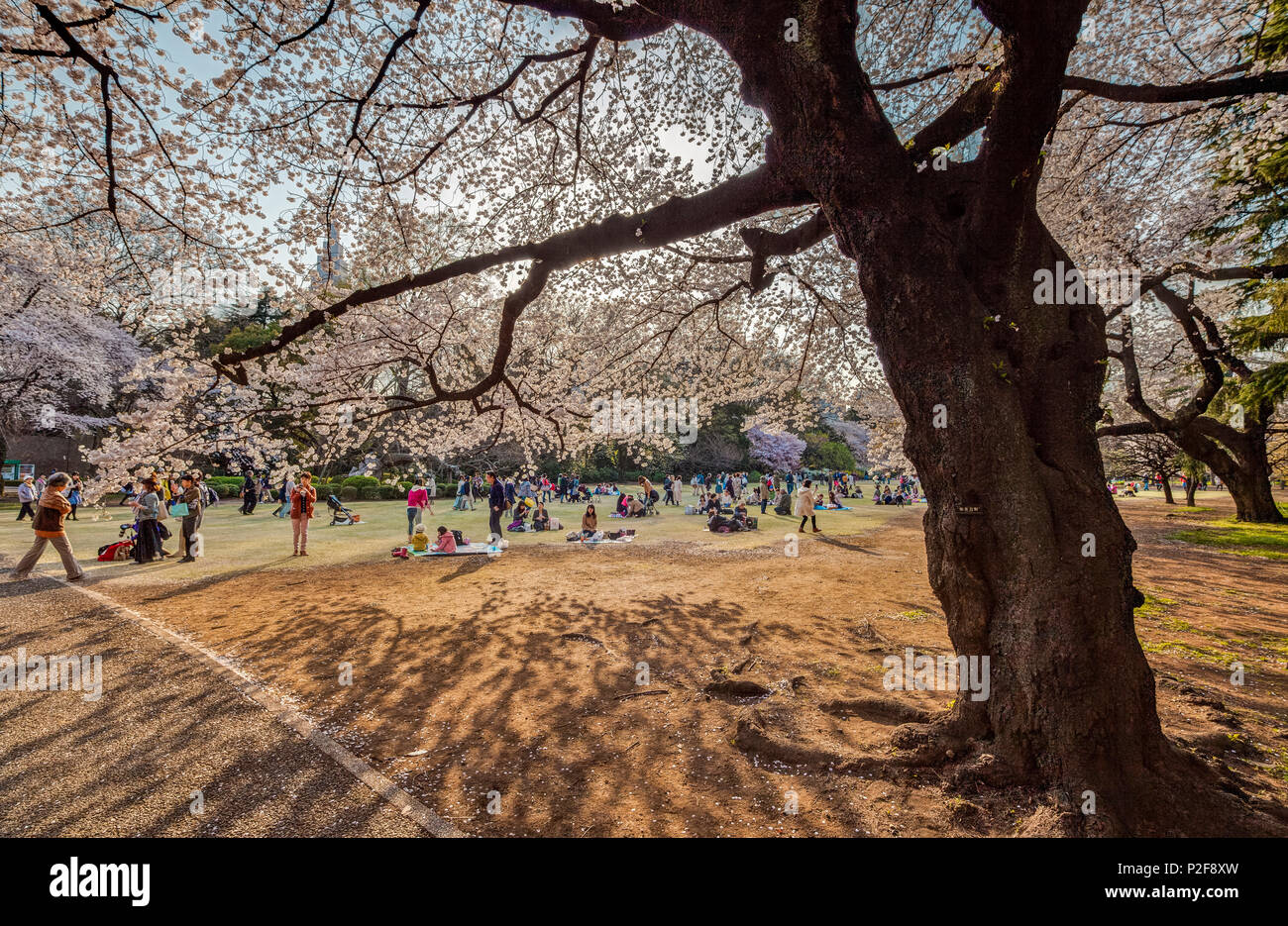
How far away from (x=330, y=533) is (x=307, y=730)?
1451 cm

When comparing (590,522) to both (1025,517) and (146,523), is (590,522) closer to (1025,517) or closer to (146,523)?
(146,523)

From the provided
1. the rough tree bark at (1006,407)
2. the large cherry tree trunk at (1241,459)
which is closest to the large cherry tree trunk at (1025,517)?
the rough tree bark at (1006,407)

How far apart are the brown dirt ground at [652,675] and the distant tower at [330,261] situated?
505 centimetres

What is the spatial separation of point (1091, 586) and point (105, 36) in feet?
33.9

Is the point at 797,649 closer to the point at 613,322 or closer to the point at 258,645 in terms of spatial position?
the point at 258,645

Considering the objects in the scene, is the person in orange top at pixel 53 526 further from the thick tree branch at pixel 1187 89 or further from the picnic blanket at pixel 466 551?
the thick tree branch at pixel 1187 89

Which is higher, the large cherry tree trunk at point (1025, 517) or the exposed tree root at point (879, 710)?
the large cherry tree trunk at point (1025, 517)

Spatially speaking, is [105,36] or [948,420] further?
[105,36]

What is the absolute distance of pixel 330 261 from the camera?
7.33 m

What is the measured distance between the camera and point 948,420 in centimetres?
315

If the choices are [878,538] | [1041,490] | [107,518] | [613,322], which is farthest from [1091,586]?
[107,518]

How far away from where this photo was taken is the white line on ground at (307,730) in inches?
113

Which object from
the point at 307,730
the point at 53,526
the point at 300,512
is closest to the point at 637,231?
the point at 307,730

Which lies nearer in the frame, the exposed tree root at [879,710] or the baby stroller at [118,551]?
the exposed tree root at [879,710]
